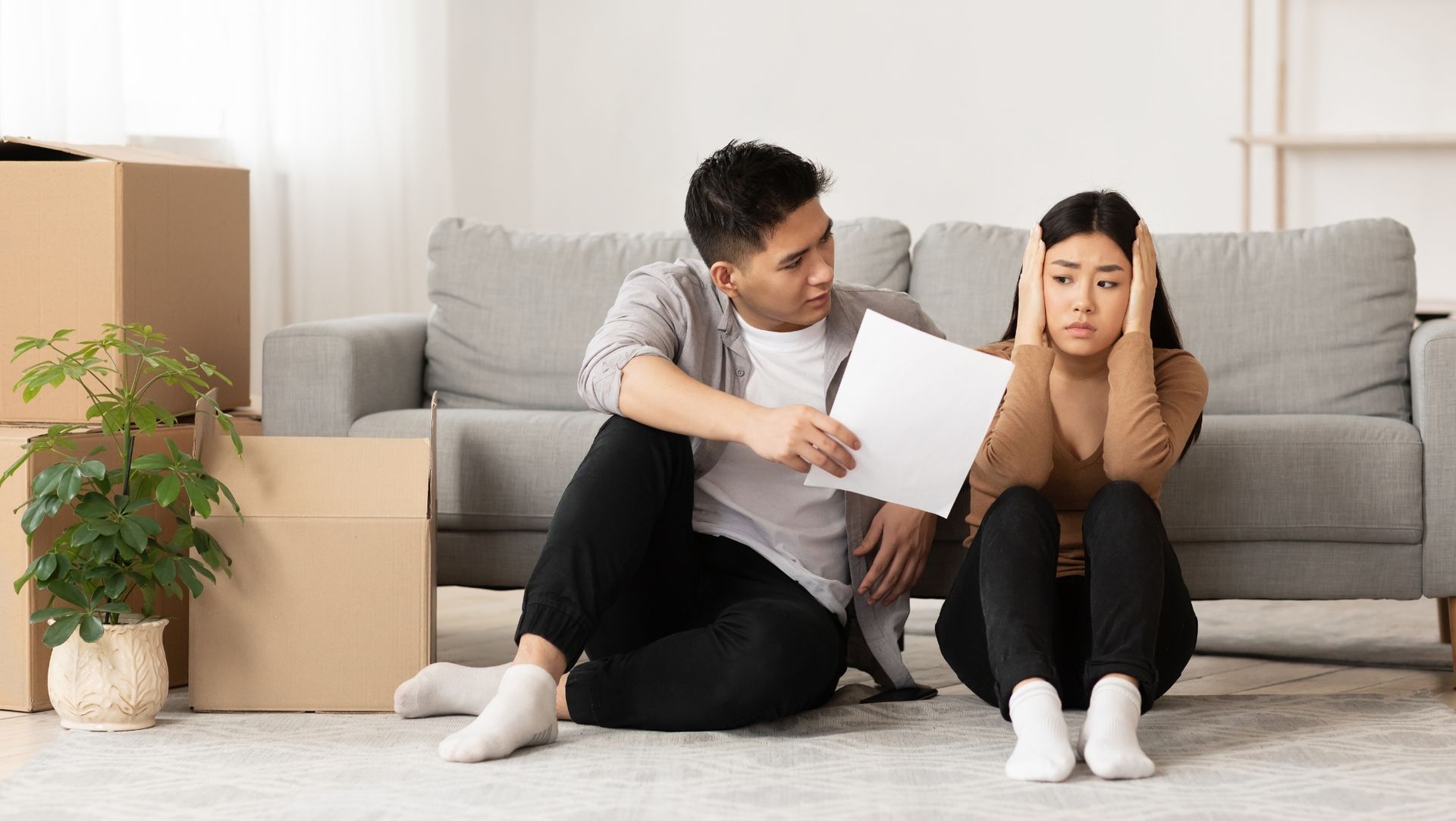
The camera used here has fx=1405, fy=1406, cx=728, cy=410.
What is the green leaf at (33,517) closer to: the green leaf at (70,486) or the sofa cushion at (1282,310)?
the green leaf at (70,486)

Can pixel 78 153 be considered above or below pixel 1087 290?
above

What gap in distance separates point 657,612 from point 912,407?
42 centimetres

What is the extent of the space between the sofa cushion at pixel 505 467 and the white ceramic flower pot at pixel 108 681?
18.2 inches

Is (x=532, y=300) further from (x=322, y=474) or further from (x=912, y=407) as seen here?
(x=912, y=407)

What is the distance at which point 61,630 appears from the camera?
62.7 inches

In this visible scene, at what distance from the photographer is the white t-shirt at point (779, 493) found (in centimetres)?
169

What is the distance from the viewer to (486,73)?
3.73 meters

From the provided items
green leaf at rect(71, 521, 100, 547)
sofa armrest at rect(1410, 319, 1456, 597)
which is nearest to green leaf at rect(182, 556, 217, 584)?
green leaf at rect(71, 521, 100, 547)

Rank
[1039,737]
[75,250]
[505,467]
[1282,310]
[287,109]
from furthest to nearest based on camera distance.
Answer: [287,109] < [1282,310] < [505,467] < [75,250] < [1039,737]

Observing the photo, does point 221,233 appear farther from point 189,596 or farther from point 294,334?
point 189,596

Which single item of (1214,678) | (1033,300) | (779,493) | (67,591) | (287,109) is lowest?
(1214,678)

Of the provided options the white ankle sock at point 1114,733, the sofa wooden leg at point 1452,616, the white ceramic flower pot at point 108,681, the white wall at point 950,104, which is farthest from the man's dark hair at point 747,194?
the white wall at point 950,104

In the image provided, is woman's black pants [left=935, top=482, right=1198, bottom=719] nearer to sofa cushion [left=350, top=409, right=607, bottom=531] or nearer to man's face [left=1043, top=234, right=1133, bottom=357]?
man's face [left=1043, top=234, right=1133, bottom=357]

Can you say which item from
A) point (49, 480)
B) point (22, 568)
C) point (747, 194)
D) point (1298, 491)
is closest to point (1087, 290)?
point (747, 194)
